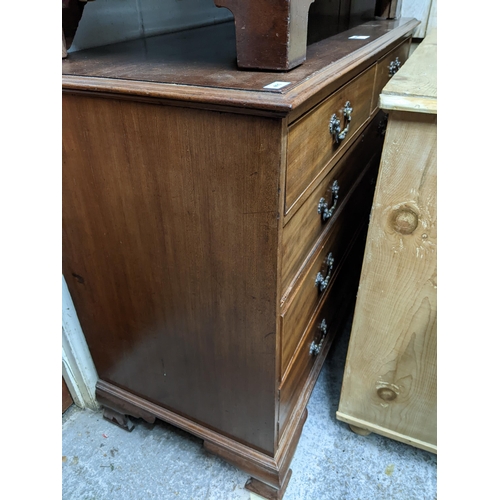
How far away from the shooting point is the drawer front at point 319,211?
750 mm

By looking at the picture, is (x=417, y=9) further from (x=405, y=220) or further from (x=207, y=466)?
(x=207, y=466)

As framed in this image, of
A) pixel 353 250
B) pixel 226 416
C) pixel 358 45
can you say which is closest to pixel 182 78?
pixel 358 45

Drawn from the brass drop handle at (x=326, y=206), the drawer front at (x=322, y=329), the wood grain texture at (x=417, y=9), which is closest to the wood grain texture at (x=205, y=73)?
the brass drop handle at (x=326, y=206)

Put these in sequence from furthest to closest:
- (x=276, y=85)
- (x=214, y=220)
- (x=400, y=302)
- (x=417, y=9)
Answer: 1. (x=417, y=9)
2. (x=400, y=302)
3. (x=214, y=220)
4. (x=276, y=85)

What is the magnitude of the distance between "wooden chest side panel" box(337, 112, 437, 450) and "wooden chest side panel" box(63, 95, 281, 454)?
0.29 meters

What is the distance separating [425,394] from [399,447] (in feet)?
0.83

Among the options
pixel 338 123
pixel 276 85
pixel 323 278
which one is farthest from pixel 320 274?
pixel 276 85

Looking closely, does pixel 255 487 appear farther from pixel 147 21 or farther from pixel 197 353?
pixel 147 21

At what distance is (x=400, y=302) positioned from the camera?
938mm

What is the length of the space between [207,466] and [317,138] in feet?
3.07

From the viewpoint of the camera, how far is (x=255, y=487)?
1.05 metres

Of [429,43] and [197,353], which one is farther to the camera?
[429,43]

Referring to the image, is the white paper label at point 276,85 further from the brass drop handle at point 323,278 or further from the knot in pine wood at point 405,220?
the brass drop handle at point 323,278

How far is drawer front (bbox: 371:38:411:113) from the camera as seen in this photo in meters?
1.10
